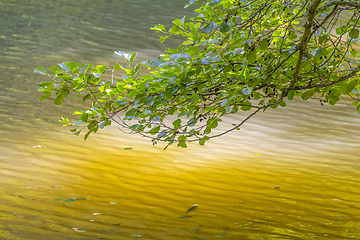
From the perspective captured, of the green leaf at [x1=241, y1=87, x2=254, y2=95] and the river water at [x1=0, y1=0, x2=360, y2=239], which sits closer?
the green leaf at [x1=241, y1=87, x2=254, y2=95]

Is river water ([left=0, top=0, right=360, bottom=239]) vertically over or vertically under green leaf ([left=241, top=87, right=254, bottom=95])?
under

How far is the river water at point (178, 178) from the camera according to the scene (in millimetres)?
3045

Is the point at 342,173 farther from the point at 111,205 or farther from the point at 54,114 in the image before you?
the point at 54,114

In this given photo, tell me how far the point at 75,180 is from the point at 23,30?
950cm

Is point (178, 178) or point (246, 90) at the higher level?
point (246, 90)

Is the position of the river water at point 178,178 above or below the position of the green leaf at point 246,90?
below

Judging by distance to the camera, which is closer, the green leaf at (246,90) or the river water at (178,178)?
the green leaf at (246,90)

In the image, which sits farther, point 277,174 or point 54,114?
point 54,114

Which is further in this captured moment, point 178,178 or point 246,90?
point 178,178

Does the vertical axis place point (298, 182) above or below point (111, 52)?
below

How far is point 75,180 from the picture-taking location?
3.98 m

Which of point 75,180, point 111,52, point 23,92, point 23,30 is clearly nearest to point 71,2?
point 23,30

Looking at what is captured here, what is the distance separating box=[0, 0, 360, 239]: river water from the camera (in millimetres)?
3045

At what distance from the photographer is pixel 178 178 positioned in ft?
14.3
